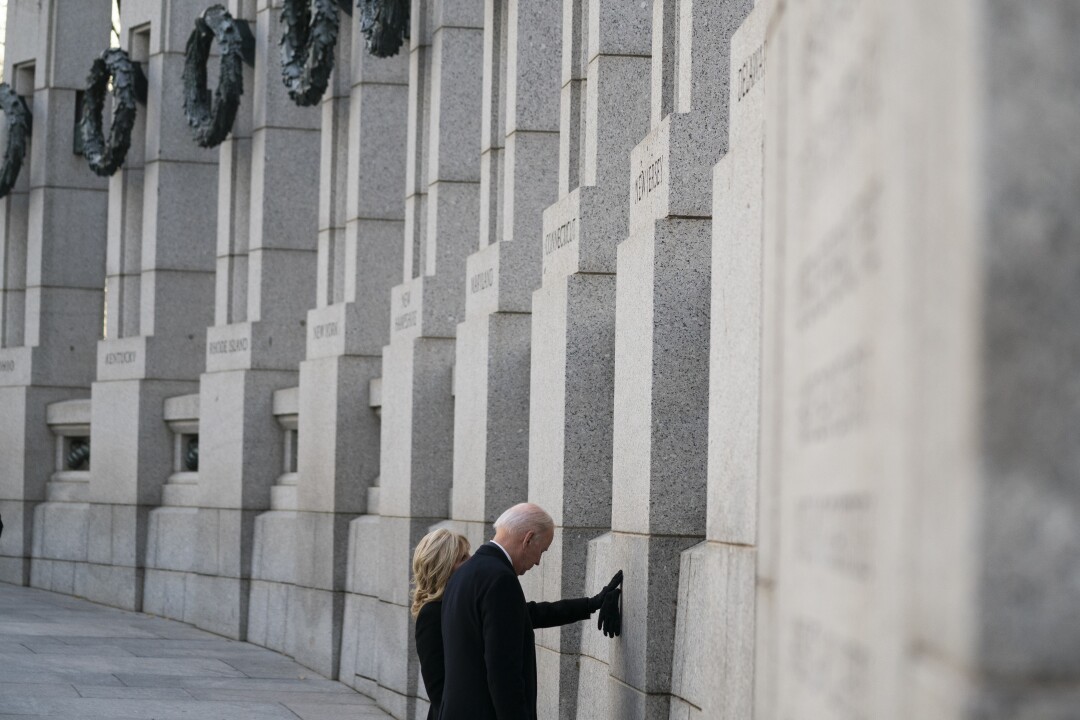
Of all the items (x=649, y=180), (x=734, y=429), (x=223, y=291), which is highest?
(x=223, y=291)

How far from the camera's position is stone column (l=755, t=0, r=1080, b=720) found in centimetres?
170

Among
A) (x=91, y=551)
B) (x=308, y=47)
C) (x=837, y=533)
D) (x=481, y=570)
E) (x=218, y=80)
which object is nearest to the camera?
(x=837, y=533)

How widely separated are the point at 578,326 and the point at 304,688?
6.36 meters

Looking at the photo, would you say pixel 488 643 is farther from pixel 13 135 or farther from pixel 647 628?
pixel 13 135

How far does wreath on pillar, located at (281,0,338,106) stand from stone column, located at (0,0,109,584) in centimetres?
833

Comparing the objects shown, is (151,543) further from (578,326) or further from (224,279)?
(578,326)

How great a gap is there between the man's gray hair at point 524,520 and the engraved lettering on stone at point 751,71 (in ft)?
6.05

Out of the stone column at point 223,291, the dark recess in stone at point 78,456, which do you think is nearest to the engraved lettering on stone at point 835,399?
the stone column at point 223,291

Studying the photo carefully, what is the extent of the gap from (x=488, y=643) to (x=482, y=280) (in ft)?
20.6

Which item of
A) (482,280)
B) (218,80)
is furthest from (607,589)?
(218,80)

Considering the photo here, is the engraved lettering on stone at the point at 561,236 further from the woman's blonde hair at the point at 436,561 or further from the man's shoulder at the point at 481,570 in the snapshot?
the man's shoulder at the point at 481,570

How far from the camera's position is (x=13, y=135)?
25.4 m

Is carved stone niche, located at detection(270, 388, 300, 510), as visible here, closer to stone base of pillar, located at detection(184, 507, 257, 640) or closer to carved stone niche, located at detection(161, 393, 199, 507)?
stone base of pillar, located at detection(184, 507, 257, 640)

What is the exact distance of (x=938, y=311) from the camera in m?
1.79
